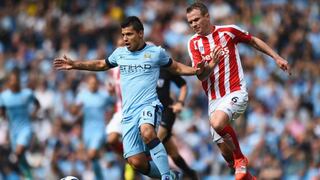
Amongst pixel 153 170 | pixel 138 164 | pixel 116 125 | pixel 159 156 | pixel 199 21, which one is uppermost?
pixel 199 21

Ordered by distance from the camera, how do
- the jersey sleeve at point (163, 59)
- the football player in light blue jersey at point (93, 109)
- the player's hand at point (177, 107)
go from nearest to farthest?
the jersey sleeve at point (163, 59), the player's hand at point (177, 107), the football player in light blue jersey at point (93, 109)

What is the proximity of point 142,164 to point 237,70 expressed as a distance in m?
1.98

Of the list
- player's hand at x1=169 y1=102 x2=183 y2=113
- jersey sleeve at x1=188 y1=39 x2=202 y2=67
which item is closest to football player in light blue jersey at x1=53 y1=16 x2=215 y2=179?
jersey sleeve at x1=188 y1=39 x2=202 y2=67

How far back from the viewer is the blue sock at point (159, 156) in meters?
13.3

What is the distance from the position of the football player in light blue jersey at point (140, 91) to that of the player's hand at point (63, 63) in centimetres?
2

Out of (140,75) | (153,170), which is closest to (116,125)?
(153,170)

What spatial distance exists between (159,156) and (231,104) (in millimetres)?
1319

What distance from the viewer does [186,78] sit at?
23.1 metres

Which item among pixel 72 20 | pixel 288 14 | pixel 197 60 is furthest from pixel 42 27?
pixel 197 60

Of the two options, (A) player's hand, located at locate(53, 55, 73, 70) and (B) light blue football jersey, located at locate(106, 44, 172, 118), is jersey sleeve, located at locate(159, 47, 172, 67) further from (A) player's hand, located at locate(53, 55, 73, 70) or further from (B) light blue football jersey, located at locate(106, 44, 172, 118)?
(A) player's hand, located at locate(53, 55, 73, 70)

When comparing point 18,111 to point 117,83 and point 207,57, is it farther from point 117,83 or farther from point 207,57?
point 207,57

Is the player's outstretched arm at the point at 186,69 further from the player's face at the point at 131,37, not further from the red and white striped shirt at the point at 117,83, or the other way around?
the red and white striped shirt at the point at 117,83

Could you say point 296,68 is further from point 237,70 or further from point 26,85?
point 237,70

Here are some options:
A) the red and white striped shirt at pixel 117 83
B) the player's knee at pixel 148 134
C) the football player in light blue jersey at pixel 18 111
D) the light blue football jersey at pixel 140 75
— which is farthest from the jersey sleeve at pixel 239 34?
the football player in light blue jersey at pixel 18 111
